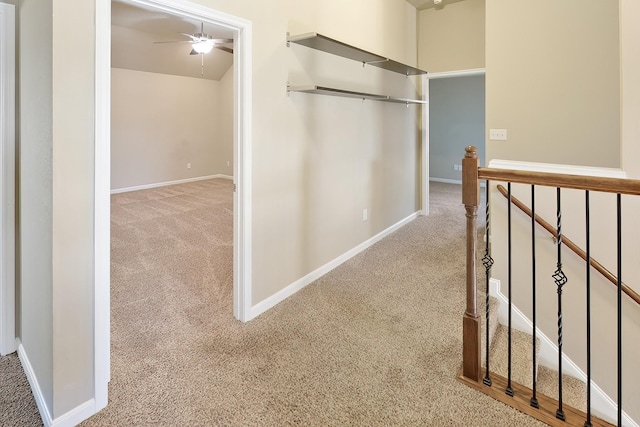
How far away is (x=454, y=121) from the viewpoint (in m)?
8.80

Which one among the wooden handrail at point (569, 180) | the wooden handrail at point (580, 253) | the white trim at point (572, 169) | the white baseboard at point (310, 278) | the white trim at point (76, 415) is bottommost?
the white trim at point (76, 415)

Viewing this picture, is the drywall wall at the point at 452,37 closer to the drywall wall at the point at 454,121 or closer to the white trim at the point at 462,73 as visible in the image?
the white trim at the point at 462,73

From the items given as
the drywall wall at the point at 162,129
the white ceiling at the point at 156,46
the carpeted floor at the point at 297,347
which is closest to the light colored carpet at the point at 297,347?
the carpeted floor at the point at 297,347

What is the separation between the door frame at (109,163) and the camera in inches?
64.2

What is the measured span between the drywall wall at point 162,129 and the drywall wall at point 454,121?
16.7 ft

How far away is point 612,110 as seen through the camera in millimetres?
3359

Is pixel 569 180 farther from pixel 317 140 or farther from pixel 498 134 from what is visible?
pixel 498 134

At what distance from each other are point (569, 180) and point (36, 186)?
2.38 m

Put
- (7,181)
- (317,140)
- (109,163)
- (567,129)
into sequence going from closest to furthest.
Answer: (109,163) → (7,181) → (317,140) → (567,129)

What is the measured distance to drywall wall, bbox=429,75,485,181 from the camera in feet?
27.7

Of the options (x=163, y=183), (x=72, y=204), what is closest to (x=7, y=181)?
(x=72, y=204)

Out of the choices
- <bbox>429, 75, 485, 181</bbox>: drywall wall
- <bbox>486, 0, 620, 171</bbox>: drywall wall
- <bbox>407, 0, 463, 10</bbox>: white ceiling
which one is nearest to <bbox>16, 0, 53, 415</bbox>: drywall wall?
<bbox>486, 0, 620, 171</bbox>: drywall wall

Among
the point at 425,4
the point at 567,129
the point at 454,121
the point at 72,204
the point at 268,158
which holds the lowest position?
the point at 72,204

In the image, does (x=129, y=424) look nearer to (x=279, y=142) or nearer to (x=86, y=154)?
(x=86, y=154)
